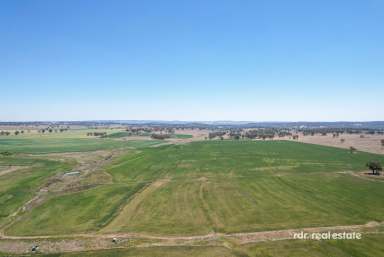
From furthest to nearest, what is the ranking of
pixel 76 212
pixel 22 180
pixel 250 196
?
pixel 22 180
pixel 250 196
pixel 76 212

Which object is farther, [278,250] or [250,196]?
[250,196]

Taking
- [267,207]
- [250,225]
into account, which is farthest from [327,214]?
[250,225]

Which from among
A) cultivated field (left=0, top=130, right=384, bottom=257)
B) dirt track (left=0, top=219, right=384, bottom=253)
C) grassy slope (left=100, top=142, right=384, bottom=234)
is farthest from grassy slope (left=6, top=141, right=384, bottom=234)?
dirt track (left=0, top=219, right=384, bottom=253)

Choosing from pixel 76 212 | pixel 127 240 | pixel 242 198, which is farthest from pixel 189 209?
pixel 76 212

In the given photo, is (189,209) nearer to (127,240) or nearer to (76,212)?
(127,240)

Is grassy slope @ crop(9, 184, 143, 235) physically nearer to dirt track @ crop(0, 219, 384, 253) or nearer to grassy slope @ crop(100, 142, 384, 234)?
dirt track @ crop(0, 219, 384, 253)

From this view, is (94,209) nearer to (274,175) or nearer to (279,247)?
(279,247)

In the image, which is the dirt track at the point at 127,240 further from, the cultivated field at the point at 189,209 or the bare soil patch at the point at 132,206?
the bare soil patch at the point at 132,206
